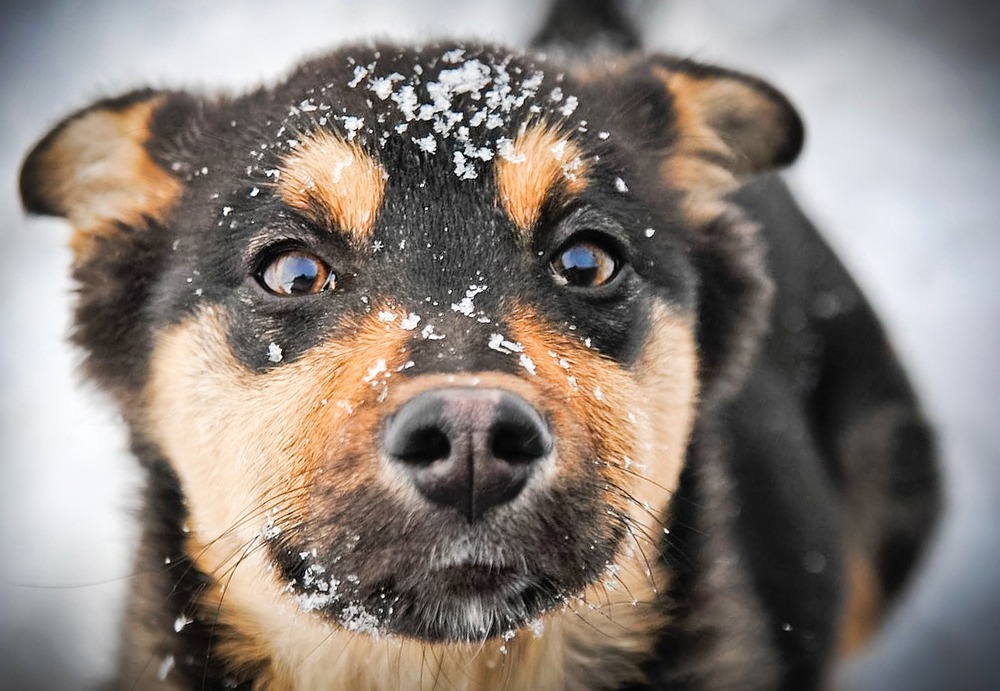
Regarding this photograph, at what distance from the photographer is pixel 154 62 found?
560 centimetres

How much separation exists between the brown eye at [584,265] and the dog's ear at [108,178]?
1281 millimetres

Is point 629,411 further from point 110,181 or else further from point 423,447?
point 110,181

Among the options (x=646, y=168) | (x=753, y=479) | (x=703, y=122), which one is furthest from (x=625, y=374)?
(x=753, y=479)

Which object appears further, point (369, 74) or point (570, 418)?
point (369, 74)

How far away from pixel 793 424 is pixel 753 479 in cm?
53

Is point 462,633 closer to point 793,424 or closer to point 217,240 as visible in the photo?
point 217,240

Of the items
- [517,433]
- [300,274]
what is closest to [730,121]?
[300,274]

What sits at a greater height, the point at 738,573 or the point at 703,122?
the point at 703,122

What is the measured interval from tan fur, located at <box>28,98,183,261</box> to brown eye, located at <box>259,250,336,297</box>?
0.60 m

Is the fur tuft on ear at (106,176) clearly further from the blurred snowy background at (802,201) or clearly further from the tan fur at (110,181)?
the blurred snowy background at (802,201)

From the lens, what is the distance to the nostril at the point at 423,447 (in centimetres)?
181

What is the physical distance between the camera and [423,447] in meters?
1.84

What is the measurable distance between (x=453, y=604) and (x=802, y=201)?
4.55m

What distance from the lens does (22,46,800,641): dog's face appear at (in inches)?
76.9
